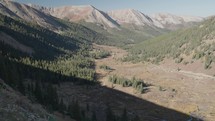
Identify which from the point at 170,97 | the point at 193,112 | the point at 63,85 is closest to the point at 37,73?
the point at 63,85

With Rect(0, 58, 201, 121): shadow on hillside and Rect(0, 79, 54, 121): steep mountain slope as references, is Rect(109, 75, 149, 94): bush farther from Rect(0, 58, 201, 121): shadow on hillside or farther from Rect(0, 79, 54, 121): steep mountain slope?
Rect(0, 79, 54, 121): steep mountain slope

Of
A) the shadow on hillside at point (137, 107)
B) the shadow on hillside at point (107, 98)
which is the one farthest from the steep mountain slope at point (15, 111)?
the shadow on hillside at point (137, 107)

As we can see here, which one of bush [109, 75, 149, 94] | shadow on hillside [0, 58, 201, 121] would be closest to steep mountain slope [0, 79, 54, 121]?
shadow on hillside [0, 58, 201, 121]

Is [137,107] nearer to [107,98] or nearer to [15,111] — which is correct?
[107,98]

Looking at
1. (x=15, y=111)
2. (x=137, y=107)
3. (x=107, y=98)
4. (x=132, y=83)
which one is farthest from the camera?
(x=132, y=83)

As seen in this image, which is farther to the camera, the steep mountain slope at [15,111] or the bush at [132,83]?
the bush at [132,83]

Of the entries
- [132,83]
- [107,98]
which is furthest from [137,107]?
[132,83]

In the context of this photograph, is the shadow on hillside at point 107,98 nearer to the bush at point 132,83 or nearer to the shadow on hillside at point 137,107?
the shadow on hillside at point 137,107

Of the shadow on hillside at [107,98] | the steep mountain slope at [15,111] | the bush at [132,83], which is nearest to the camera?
the steep mountain slope at [15,111]
